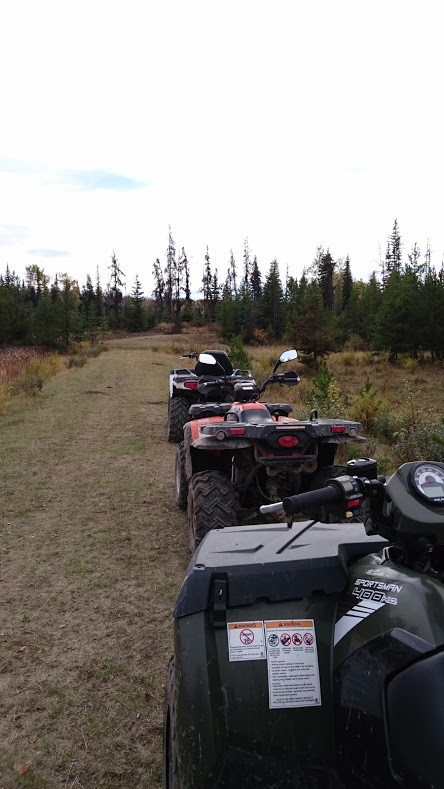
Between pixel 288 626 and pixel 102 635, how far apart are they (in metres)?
2.26

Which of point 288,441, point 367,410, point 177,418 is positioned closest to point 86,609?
point 288,441

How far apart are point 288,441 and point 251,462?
1.66 ft

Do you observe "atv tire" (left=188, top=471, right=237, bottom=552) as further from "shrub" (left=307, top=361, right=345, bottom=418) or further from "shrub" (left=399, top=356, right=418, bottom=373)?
"shrub" (left=399, top=356, right=418, bottom=373)

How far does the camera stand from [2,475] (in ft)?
23.2

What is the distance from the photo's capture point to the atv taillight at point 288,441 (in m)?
4.18

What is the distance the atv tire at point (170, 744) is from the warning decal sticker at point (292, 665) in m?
0.37

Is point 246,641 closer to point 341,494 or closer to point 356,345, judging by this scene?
point 341,494

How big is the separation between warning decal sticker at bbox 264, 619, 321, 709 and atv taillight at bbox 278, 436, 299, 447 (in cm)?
255

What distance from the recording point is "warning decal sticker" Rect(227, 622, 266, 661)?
1.61 metres

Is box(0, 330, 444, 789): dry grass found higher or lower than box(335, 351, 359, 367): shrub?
lower

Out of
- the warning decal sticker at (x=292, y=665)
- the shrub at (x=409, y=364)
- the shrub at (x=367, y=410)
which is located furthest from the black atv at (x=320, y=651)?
the shrub at (x=409, y=364)

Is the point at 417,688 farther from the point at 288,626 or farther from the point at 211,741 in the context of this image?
the point at 211,741

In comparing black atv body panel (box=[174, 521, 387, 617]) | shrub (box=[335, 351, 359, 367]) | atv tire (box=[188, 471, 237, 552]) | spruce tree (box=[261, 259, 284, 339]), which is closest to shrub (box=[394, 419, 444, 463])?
atv tire (box=[188, 471, 237, 552])

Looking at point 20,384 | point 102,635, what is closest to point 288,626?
point 102,635
